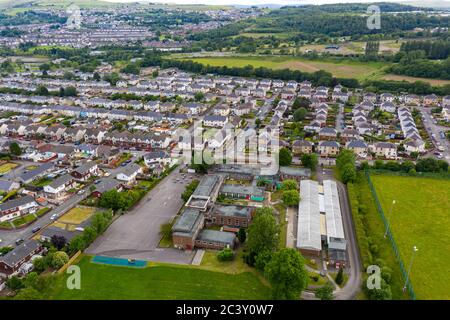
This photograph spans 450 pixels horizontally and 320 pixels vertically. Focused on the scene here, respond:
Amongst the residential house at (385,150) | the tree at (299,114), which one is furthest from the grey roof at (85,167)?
the residential house at (385,150)

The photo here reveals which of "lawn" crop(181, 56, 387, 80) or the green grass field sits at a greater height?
"lawn" crop(181, 56, 387, 80)

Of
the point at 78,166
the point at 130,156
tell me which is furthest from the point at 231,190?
the point at 78,166

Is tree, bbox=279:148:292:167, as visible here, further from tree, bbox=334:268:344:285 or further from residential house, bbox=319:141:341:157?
tree, bbox=334:268:344:285

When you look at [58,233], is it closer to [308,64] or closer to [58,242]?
[58,242]

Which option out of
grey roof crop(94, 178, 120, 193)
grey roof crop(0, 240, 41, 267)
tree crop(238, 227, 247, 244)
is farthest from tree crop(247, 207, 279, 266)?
grey roof crop(94, 178, 120, 193)

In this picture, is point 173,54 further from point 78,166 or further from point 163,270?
point 163,270

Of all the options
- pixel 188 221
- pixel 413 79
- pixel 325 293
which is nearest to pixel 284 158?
pixel 188 221
